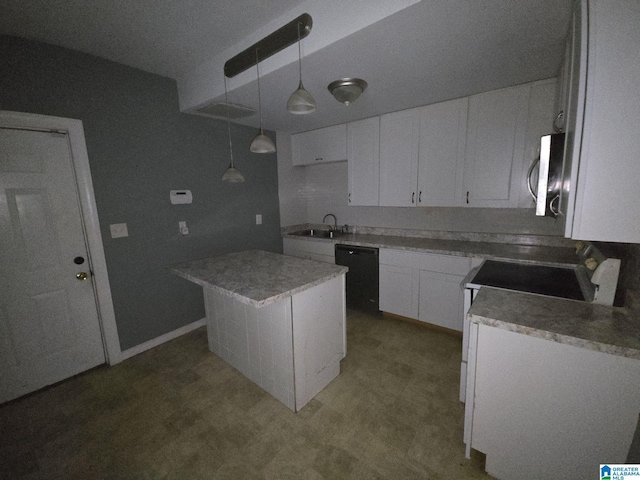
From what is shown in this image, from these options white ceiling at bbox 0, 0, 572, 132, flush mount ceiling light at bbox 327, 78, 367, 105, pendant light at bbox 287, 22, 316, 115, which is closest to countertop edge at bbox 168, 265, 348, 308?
pendant light at bbox 287, 22, 316, 115

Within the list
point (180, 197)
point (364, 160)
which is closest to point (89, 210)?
point (180, 197)

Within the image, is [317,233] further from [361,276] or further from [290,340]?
[290,340]

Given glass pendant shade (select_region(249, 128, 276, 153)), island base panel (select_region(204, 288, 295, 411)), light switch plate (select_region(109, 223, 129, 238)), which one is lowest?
island base panel (select_region(204, 288, 295, 411))

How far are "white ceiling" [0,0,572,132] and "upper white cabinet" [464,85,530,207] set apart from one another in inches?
→ 5.0

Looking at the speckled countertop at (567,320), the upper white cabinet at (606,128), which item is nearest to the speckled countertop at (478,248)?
the speckled countertop at (567,320)

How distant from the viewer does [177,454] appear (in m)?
1.46

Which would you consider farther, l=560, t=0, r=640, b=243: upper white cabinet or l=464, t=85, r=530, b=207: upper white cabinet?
l=464, t=85, r=530, b=207: upper white cabinet

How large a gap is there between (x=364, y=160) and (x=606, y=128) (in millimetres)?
2370

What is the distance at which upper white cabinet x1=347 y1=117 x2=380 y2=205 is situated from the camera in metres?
3.01

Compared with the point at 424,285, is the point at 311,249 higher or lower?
higher

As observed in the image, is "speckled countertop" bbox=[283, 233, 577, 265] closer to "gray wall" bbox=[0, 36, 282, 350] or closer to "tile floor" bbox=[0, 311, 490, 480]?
"tile floor" bbox=[0, 311, 490, 480]

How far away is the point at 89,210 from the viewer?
6.91 ft

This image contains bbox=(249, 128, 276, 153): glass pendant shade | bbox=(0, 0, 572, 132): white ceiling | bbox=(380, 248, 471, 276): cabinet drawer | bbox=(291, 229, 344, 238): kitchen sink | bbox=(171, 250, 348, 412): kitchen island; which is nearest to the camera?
bbox=(0, 0, 572, 132): white ceiling

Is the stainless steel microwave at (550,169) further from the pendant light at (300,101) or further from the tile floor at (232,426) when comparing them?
the tile floor at (232,426)
